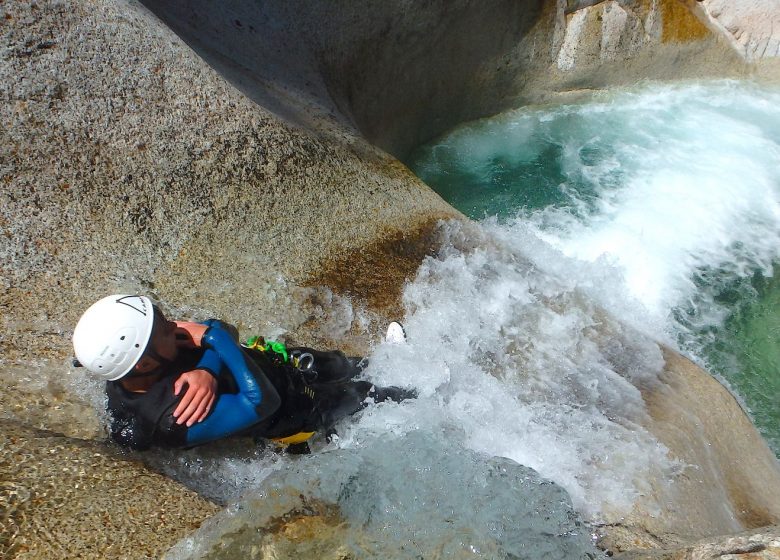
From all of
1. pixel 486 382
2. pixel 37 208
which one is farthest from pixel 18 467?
pixel 486 382

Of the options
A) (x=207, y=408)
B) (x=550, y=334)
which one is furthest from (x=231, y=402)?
(x=550, y=334)

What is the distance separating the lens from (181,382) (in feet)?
8.89

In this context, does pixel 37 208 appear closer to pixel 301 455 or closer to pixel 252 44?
pixel 301 455

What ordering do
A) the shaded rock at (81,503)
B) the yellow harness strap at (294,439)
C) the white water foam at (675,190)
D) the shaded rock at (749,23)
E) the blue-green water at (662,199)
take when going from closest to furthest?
the shaded rock at (81,503) → the yellow harness strap at (294,439) → the blue-green water at (662,199) → the white water foam at (675,190) → the shaded rock at (749,23)

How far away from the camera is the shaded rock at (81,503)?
7.46 ft

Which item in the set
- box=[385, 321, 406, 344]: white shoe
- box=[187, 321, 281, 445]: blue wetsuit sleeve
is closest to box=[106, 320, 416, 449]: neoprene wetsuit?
box=[187, 321, 281, 445]: blue wetsuit sleeve

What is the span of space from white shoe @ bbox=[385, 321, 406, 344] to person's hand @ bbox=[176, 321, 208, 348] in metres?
1.56

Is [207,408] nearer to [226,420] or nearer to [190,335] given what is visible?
[226,420]

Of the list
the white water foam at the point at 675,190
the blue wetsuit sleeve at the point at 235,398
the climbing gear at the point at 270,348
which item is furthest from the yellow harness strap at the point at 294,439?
the white water foam at the point at 675,190

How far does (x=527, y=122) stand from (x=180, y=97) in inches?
258

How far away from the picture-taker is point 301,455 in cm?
329

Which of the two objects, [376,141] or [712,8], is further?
[712,8]

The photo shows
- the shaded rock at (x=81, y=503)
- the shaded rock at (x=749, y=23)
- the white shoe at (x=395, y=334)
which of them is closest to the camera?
the shaded rock at (x=81, y=503)

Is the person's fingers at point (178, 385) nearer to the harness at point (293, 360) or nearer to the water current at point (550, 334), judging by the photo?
the water current at point (550, 334)
